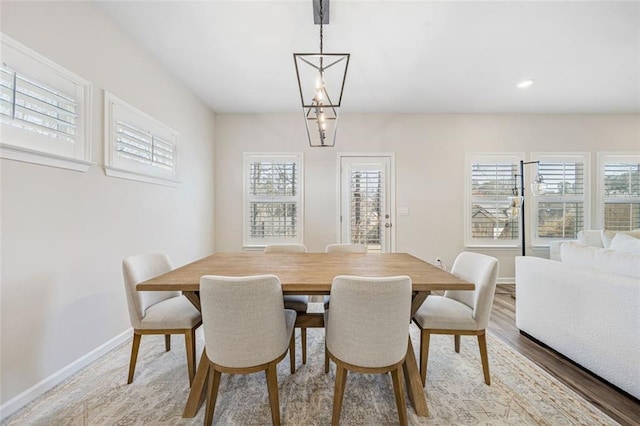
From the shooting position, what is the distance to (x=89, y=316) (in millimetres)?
1831

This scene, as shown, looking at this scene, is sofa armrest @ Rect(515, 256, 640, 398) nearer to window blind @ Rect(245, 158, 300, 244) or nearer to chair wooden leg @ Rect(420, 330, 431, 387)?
chair wooden leg @ Rect(420, 330, 431, 387)

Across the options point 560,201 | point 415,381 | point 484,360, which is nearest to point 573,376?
point 484,360

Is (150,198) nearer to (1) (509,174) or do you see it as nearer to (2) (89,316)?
(2) (89,316)

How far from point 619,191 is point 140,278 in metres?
6.41

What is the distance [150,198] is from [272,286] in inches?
82.2

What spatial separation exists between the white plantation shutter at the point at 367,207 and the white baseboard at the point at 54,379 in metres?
3.08

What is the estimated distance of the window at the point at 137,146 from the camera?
2006 mm

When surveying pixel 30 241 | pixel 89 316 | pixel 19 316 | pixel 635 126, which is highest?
pixel 635 126

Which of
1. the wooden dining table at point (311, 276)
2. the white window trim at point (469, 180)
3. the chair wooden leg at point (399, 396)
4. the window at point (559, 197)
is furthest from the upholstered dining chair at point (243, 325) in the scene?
the window at point (559, 197)

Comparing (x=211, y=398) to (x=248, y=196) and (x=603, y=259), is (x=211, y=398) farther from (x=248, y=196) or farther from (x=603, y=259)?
(x=248, y=196)

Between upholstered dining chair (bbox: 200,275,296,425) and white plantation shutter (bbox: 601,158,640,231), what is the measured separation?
17.9 ft

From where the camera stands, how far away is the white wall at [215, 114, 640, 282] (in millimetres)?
3914

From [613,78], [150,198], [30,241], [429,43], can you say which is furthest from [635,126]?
[30,241]

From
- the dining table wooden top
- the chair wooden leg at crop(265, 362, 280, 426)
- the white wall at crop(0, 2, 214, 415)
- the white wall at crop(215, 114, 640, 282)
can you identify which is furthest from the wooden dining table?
the white wall at crop(215, 114, 640, 282)
